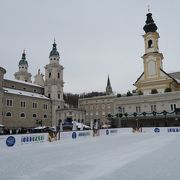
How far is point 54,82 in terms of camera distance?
79375 millimetres

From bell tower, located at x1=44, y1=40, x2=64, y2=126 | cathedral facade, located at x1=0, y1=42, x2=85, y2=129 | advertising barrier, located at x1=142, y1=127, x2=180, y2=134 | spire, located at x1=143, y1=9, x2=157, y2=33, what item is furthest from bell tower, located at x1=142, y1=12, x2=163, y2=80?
bell tower, located at x1=44, y1=40, x2=64, y2=126

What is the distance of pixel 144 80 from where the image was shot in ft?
189

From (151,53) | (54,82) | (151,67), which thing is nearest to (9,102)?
(54,82)

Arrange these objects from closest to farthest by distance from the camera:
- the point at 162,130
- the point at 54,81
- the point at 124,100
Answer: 1. the point at 162,130
2. the point at 124,100
3. the point at 54,81

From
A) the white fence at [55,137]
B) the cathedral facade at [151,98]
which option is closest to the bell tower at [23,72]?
the cathedral facade at [151,98]

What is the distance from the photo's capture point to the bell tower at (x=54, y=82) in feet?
254

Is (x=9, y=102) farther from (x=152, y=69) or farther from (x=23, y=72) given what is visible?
(x=152, y=69)

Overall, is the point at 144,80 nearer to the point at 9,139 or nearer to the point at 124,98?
the point at 124,98

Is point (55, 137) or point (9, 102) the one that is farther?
point (9, 102)

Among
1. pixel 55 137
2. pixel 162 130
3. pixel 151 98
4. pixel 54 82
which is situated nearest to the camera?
pixel 55 137

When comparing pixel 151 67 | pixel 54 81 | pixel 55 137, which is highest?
pixel 54 81

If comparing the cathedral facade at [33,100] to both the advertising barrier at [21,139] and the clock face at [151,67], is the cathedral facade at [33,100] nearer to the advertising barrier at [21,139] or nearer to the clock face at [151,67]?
the clock face at [151,67]

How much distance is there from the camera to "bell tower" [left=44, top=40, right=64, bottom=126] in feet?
254

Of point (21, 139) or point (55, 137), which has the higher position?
point (21, 139)
